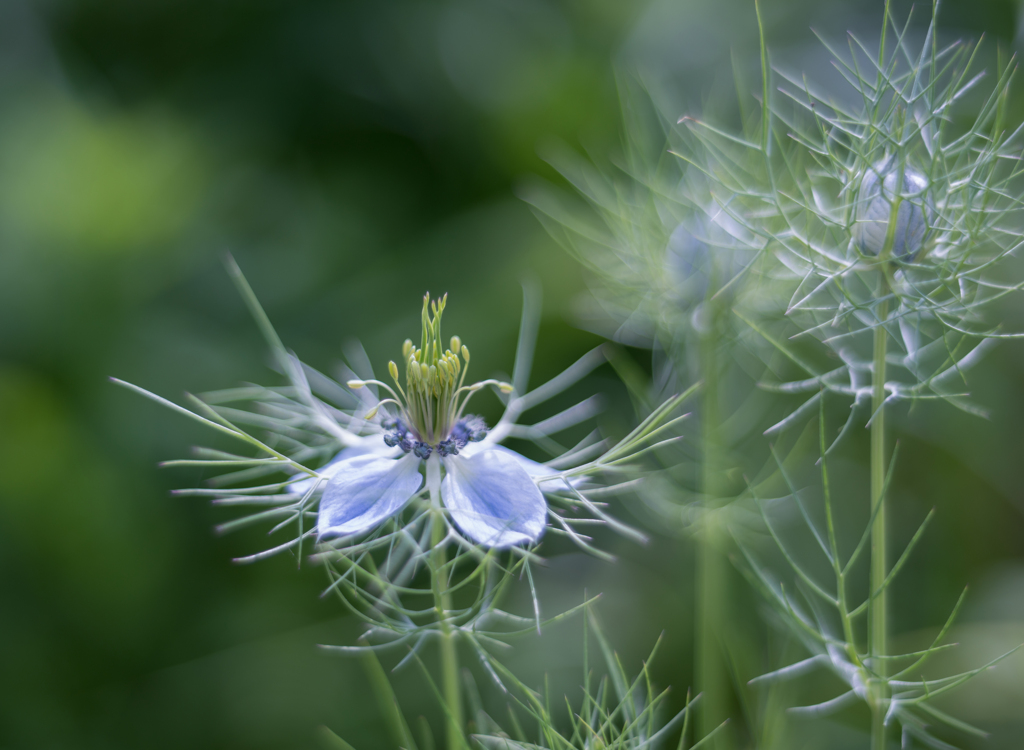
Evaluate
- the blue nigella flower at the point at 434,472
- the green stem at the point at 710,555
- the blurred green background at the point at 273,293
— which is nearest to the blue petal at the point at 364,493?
the blue nigella flower at the point at 434,472

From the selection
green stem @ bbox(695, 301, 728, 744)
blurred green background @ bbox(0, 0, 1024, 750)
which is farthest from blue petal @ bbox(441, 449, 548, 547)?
blurred green background @ bbox(0, 0, 1024, 750)

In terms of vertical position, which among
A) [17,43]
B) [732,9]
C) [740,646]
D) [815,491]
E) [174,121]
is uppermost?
[732,9]

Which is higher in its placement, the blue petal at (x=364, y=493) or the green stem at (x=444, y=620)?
the blue petal at (x=364, y=493)

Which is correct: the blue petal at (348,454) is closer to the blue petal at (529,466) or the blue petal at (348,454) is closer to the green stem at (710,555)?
the blue petal at (529,466)

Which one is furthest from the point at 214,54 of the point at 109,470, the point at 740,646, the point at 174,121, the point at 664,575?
the point at 740,646

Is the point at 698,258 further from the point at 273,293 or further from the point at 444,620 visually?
the point at 273,293

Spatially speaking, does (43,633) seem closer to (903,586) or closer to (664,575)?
(664,575)

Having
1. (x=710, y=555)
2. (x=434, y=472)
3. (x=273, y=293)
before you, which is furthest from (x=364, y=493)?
(x=273, y=293)
